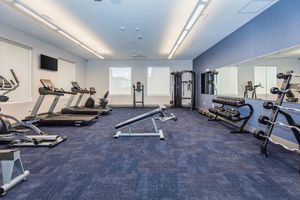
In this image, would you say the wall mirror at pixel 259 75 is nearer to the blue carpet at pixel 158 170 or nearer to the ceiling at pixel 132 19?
the ceiling at pixel 132 19

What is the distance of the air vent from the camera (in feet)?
14.7

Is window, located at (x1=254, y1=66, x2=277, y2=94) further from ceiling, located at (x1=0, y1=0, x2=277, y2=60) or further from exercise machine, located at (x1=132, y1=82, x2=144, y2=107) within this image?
exercise machine, located at (x1=132, y1=82, x2=144, y2=107)

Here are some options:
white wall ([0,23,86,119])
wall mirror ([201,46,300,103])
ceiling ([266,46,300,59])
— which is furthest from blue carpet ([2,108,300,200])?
white wall ([0,23,86,119])

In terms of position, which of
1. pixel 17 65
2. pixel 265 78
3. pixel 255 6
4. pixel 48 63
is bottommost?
pixel 265 78

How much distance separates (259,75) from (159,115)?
2.51m

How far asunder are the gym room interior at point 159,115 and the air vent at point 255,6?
21 millimetres

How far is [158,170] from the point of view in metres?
2.99

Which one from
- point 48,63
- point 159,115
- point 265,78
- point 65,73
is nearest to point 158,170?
point 159,115

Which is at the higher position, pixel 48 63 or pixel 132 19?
pixel 132 19

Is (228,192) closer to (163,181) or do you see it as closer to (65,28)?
(163,181)

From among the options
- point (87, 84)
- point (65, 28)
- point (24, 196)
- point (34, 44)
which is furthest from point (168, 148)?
point (87, 84)

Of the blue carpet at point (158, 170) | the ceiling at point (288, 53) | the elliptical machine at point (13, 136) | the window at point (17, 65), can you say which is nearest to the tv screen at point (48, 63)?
the window at point (17, 65)

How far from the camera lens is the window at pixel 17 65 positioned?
6.23m

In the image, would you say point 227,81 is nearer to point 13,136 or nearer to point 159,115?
point 159,115
